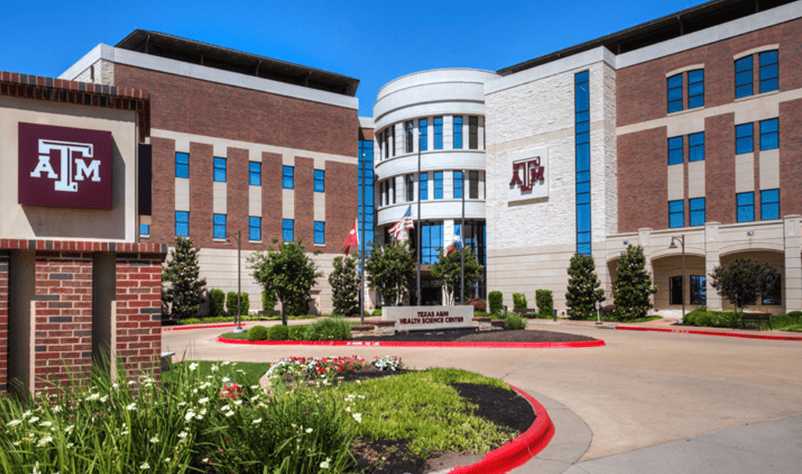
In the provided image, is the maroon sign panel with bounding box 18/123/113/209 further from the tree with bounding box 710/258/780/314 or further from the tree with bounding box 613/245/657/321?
the tree with bounding box 613/245/657/321

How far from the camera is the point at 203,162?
4859cm

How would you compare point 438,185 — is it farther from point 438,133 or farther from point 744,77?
point 744,77

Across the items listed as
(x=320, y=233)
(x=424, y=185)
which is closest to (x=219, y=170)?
(x=320, y=233)

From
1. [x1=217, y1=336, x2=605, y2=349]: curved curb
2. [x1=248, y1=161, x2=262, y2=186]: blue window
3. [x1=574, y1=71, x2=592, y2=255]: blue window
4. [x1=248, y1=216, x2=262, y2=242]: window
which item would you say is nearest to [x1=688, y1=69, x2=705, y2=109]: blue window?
[x1=574, y1=71, x2=592, y2=255]: blue window

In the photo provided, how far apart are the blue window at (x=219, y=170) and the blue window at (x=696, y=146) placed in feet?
113

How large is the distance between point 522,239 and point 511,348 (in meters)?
28.3

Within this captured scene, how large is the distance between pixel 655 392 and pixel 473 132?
4607cm

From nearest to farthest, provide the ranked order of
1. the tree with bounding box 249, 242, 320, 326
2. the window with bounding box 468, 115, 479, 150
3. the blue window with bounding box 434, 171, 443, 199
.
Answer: the tree with bounding box 249, 242, 320, 326 < the blue window with bounding box 434, 171, 443, 199 < the window with bounding box 468, 115, 479, 150

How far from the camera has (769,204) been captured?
→ 39.3 meters

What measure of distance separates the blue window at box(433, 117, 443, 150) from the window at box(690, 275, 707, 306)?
2403 cm

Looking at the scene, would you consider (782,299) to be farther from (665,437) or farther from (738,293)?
(665,437)

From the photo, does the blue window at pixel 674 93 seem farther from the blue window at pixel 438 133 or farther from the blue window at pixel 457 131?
the blue window at pixel 438 133

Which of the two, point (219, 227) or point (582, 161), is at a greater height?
point (582, 161)

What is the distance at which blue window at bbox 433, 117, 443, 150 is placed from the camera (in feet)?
185
